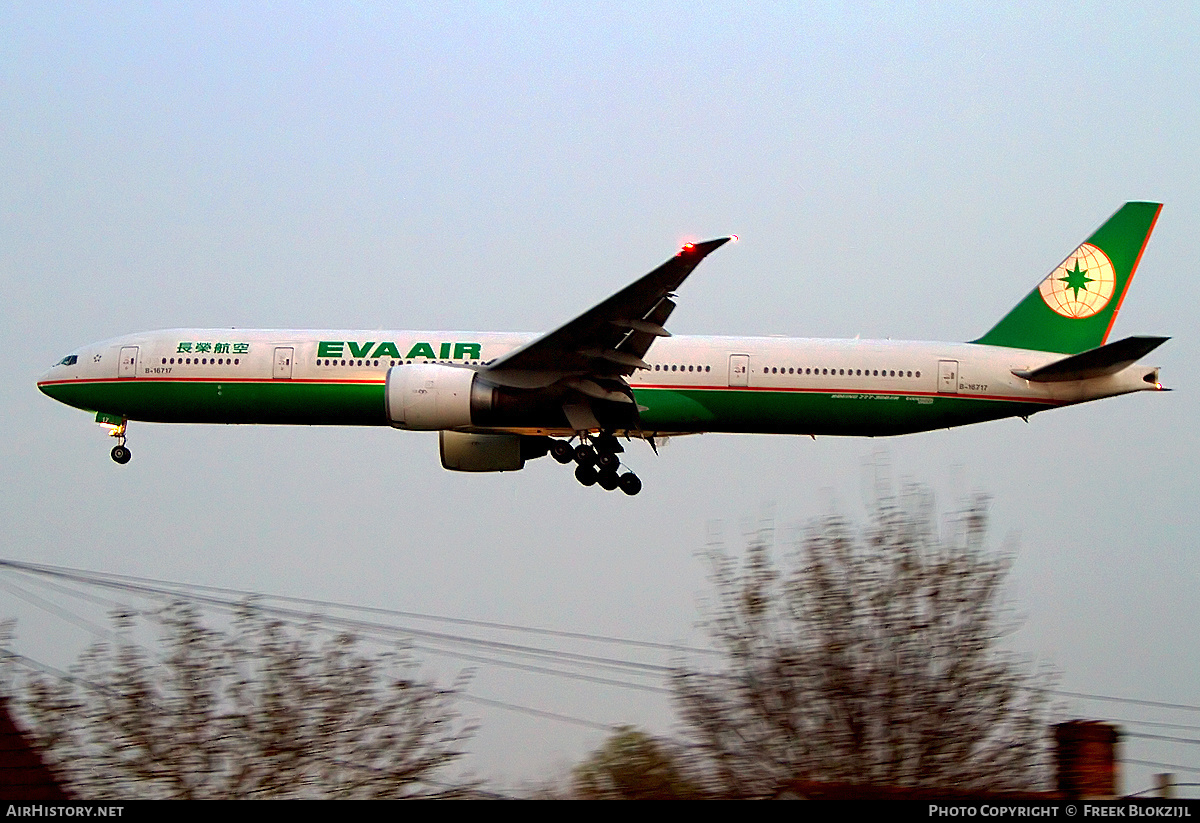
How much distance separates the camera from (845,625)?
21.1 m

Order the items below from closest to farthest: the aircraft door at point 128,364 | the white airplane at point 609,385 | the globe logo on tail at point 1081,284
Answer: the white airplane at point 609,385 < the aircraft door at point 128,364 < the globe logo on tail at point 1081,284

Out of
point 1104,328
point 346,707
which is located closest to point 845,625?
point 346,707

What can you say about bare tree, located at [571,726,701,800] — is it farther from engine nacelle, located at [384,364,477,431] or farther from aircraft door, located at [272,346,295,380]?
aircraft door, located at [272,346,295,380]

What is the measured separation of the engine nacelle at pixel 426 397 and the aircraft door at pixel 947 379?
10.4 meters

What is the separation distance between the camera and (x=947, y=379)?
1220 inches

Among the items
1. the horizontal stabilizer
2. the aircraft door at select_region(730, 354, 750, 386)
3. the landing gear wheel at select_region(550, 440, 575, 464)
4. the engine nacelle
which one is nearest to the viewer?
the engine nacelle

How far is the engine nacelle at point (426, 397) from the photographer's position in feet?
93.0

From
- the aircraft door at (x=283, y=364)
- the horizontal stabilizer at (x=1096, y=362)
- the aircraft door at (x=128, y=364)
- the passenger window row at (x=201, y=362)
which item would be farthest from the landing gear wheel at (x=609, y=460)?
the aircraft door at (x=128, y=364)

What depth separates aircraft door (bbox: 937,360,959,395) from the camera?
31.0m

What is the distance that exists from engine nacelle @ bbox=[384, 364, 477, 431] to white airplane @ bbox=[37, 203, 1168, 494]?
303mm

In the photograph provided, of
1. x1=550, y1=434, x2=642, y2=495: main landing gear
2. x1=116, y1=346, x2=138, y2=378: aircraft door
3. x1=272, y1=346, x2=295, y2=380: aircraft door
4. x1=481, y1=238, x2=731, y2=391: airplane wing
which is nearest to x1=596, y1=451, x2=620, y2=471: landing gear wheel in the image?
x1=550, y1=434, x2=642, y2=495: main landing gear

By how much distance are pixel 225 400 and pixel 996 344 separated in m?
17.8

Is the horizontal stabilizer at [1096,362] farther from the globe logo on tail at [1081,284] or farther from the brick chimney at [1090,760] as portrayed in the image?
the brick chimney at [1090,760]

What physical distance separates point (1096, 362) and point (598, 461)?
35.9 feet
